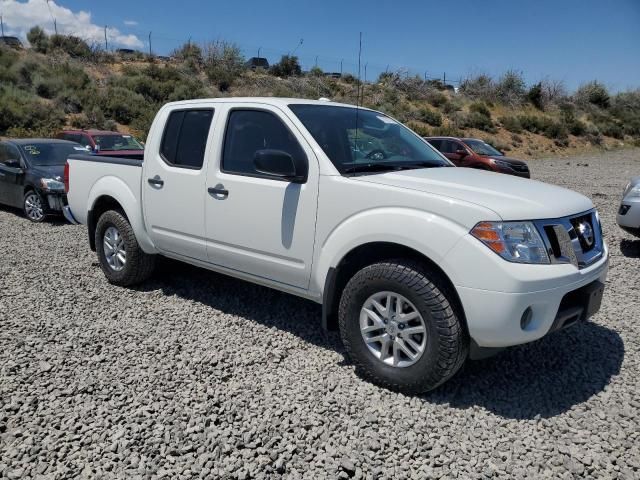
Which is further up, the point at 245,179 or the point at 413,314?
the point at 245,179

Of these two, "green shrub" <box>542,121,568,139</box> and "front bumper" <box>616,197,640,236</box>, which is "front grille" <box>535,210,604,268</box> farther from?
"green shrub" <box>542,121,568,139</box>

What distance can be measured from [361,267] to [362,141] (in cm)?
104

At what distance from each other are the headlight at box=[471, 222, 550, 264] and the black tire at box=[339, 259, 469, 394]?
15.6 inches

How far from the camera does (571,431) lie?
311cm

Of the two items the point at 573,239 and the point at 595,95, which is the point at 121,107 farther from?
the point at 595,95

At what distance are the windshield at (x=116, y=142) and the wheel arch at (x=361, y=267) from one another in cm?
1118

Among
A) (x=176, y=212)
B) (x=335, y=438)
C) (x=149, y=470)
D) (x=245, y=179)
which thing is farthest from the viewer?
(x=176, y=212)

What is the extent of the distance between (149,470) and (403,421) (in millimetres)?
1422

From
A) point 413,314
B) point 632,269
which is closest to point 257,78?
point 632,269

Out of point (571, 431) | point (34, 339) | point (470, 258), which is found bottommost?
point (34, 339)

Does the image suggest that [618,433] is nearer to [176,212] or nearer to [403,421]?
[403,421]

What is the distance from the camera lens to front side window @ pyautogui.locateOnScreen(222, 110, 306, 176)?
4.08m

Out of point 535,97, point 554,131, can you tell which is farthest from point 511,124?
point 535,97

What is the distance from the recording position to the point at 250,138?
4281mm
